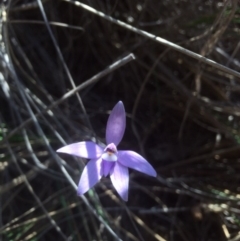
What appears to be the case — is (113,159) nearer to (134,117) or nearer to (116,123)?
(116,123)

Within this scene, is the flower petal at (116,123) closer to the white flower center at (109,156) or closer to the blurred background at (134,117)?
the white flower center at (109,156)

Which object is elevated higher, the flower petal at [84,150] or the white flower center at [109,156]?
the flower petal at [84,150]

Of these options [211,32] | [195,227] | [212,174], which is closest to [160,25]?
[211,32]

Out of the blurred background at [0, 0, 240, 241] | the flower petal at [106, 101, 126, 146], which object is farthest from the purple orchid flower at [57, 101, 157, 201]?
the blurred background at [0, 0, 240, 241]

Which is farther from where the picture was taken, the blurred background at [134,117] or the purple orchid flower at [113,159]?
the blurred background at [134,117]

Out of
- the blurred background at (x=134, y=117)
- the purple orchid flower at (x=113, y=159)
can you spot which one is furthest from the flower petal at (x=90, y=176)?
the blurred background at (x=134, y=117)

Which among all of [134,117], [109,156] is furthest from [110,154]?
[134,117]

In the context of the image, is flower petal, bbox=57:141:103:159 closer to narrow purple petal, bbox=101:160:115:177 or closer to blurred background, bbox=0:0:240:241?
narrow purple petal, bbox=101:160:115:177
